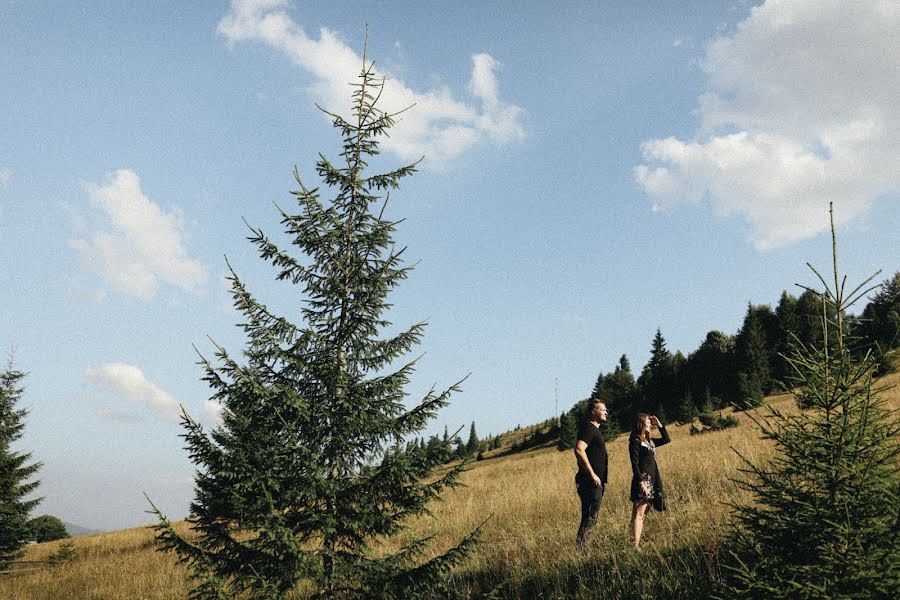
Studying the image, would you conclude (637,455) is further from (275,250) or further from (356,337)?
(275,250)

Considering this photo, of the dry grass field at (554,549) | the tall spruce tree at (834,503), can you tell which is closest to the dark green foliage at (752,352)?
the dry grass field at (554,549)

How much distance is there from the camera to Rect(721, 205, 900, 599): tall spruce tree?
279 centimetres

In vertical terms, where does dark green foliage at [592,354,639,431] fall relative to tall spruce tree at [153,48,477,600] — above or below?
below

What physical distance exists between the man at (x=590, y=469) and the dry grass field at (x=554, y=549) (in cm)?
32

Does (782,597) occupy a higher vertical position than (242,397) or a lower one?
lower

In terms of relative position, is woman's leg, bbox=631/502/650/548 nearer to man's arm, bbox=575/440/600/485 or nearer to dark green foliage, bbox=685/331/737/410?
man's arm, bbox=575/440/600/485

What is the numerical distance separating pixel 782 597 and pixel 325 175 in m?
6.49

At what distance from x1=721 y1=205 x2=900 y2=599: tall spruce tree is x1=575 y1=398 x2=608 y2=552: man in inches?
144

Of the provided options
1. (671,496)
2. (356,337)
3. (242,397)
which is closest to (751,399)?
(356,337)

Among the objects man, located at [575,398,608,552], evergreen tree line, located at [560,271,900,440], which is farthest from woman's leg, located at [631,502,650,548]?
evergreen tree line, located at [560,271,900,440]

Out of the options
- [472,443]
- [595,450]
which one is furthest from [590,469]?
[472,443]

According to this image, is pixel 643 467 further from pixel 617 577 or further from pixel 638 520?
pixel 617 577

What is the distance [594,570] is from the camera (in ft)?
20.1

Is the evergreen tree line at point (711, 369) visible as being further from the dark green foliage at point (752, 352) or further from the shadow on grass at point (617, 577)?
the shadow on grass at point (617, 577)
